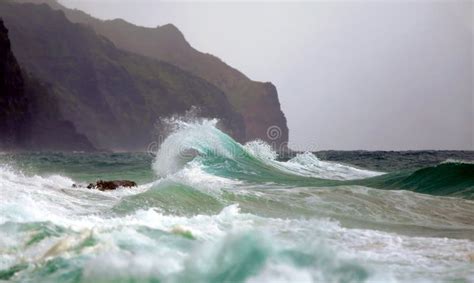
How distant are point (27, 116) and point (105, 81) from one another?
47384mm

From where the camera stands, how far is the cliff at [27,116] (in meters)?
67.3

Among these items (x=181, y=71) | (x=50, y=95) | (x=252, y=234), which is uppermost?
(x=181, y=71)

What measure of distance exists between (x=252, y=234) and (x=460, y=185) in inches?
530

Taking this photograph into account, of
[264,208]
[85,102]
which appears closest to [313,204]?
[264,208]

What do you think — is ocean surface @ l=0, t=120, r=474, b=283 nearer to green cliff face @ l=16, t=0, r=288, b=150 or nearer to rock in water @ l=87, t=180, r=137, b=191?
rock in water @ l=87, t=180, r=137, b=191

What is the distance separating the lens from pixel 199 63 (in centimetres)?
15650

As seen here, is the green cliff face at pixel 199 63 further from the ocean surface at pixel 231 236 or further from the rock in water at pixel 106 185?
the ocean surface at pixel 231 236

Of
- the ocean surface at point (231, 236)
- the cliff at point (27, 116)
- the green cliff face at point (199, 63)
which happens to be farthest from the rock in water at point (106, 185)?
the green cliff face at point (199, 63)

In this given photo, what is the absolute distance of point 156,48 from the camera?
159 m

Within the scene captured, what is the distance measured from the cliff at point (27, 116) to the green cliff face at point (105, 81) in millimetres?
23289

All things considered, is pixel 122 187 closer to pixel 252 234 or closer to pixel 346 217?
pixel 346 217

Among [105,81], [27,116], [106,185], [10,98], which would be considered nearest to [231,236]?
[106,185]

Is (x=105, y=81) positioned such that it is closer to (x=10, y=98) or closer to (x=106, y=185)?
(x=10, y=98)

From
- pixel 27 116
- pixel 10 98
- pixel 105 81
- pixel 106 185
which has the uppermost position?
pixel 105 81
